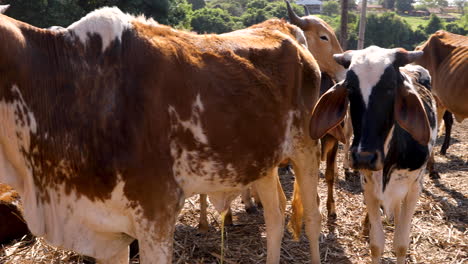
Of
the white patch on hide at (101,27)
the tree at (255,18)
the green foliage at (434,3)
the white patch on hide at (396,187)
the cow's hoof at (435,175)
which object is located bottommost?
the green foliage at (434,3)

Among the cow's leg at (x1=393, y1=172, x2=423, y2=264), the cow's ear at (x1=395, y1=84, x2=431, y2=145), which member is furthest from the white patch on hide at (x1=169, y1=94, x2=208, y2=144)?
the cow's leg at (x1=393, y1=172, x2=423, y2=264)

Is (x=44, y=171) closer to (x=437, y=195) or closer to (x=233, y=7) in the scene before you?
(x=437, y=195)

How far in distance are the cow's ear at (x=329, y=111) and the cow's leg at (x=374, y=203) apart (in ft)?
2.11

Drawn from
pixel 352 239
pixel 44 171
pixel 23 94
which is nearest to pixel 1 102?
pixel 23 94

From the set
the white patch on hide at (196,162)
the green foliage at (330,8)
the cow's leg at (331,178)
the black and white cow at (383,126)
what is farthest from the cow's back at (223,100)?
the green foliage at (330,8)

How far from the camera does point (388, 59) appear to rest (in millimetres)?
3402

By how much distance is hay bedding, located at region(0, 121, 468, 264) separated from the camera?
4.52 meters

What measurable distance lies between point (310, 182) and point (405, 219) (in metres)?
0.83

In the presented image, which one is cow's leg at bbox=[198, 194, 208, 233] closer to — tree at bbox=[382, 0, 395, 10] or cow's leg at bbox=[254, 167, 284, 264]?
cow's leg at bbox=[254, 167, 284, 264]

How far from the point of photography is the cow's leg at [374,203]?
12.5 feet

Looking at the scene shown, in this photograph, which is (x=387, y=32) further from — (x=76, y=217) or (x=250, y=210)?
(x=76, y=217)

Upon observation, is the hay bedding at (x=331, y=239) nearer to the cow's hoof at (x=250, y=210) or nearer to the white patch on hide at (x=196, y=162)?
the cow's hoof at (x=250, y=210)

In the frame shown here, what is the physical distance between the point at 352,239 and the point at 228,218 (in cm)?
132

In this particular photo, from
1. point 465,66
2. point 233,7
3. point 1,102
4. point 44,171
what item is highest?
point 1,102
